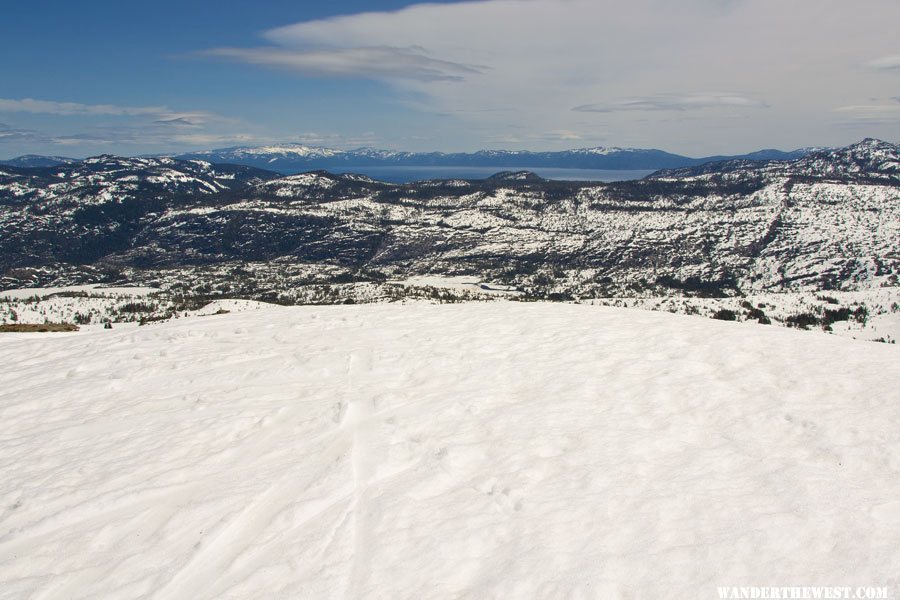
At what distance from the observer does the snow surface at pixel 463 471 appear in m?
8.00

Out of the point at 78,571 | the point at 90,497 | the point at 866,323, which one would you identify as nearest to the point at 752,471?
the point at 78,571

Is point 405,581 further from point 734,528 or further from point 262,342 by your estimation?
point 262,342

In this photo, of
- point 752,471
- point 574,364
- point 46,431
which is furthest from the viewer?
point 574,364

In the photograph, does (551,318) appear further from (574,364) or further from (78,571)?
(78,571)

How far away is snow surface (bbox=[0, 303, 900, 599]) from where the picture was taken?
26.2ft

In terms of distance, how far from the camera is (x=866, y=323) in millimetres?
85062

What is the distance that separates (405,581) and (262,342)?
16852mm

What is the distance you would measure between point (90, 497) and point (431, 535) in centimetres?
793

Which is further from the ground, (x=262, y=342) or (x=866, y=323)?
(x=262, y=342)

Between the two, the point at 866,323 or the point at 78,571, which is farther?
the point at 866,323

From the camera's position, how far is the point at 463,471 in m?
10.9

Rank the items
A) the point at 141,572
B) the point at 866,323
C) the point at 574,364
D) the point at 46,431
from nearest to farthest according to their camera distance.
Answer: the point at 141,572 < the point at 46,431 < the point at 574,364 < the point at 866,323

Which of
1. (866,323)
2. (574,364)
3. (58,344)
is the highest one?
(574,364)

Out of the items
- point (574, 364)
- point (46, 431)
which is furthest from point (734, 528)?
point (46, 431)
